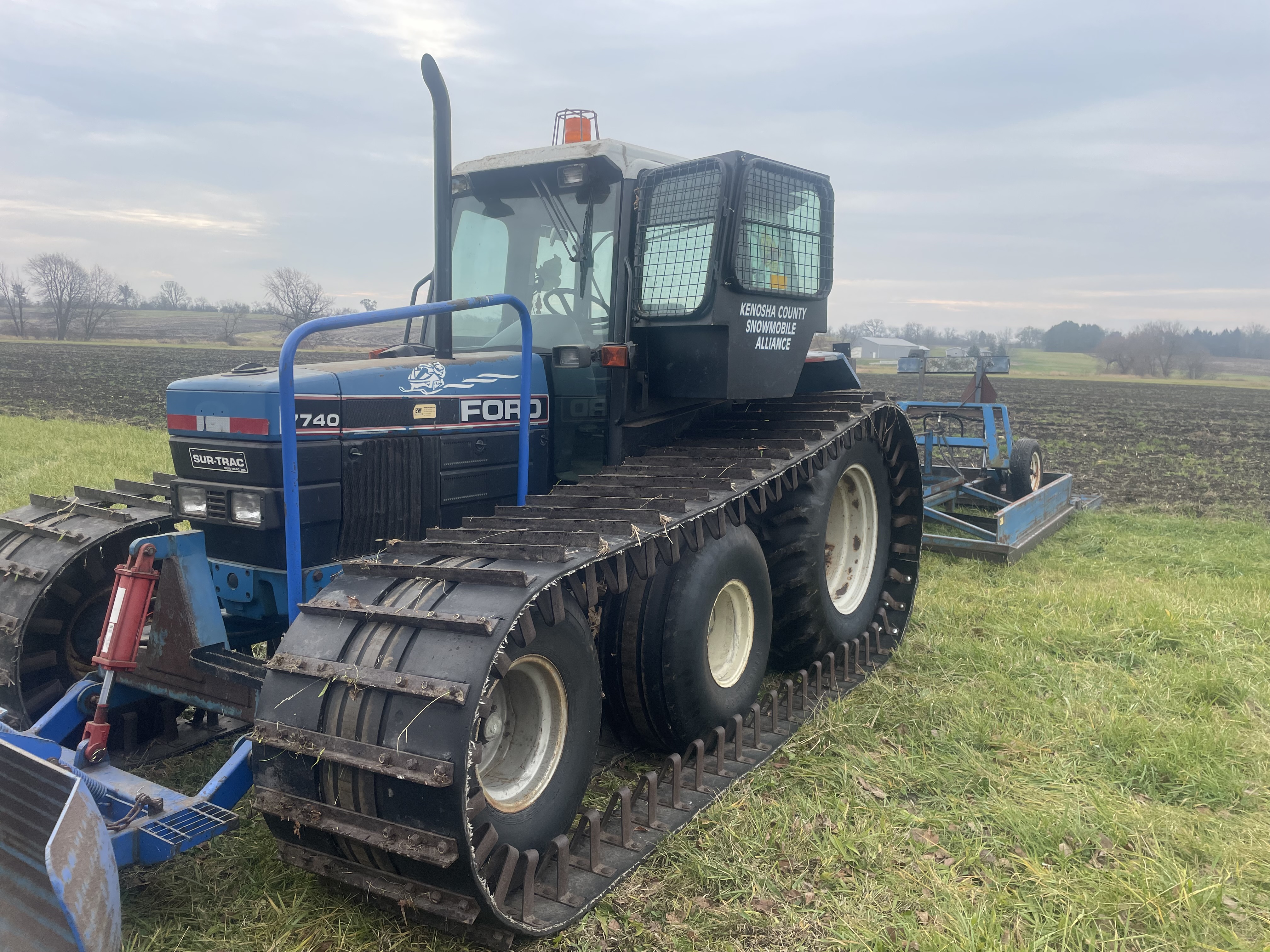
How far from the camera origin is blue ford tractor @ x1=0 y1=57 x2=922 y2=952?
2.71 m

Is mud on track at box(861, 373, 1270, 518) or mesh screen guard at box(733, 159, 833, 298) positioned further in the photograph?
mud on track at box(861, 373, 1270, 518)

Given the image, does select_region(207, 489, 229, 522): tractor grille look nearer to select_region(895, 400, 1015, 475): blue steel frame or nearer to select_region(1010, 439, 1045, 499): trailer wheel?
select_region(895, 400, 1015, 475): blue steel frame

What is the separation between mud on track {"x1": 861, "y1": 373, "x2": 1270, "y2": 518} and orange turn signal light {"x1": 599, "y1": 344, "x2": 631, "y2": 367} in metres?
2.40

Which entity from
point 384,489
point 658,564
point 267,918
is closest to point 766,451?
point 658,564

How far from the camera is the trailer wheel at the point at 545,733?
10.1 ft

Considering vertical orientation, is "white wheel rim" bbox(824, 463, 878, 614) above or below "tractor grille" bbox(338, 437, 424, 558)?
below

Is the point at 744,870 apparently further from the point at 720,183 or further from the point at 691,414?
the point at 720,183

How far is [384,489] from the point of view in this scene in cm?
387

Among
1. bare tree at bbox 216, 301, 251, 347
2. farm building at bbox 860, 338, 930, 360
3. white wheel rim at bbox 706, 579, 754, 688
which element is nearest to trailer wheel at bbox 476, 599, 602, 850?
white wheel rim at bbox 706, 579, 754, 688

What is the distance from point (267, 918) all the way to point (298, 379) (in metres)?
1.93

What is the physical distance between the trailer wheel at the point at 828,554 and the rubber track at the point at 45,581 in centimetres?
311

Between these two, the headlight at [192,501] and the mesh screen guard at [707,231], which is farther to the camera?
the mesh screen guard at [707,231]

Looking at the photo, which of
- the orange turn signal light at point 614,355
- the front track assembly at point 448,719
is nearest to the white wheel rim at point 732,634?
the front track assembly at point 448,719

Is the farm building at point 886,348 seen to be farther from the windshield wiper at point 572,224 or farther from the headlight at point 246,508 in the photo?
the headlight at point 246,508
